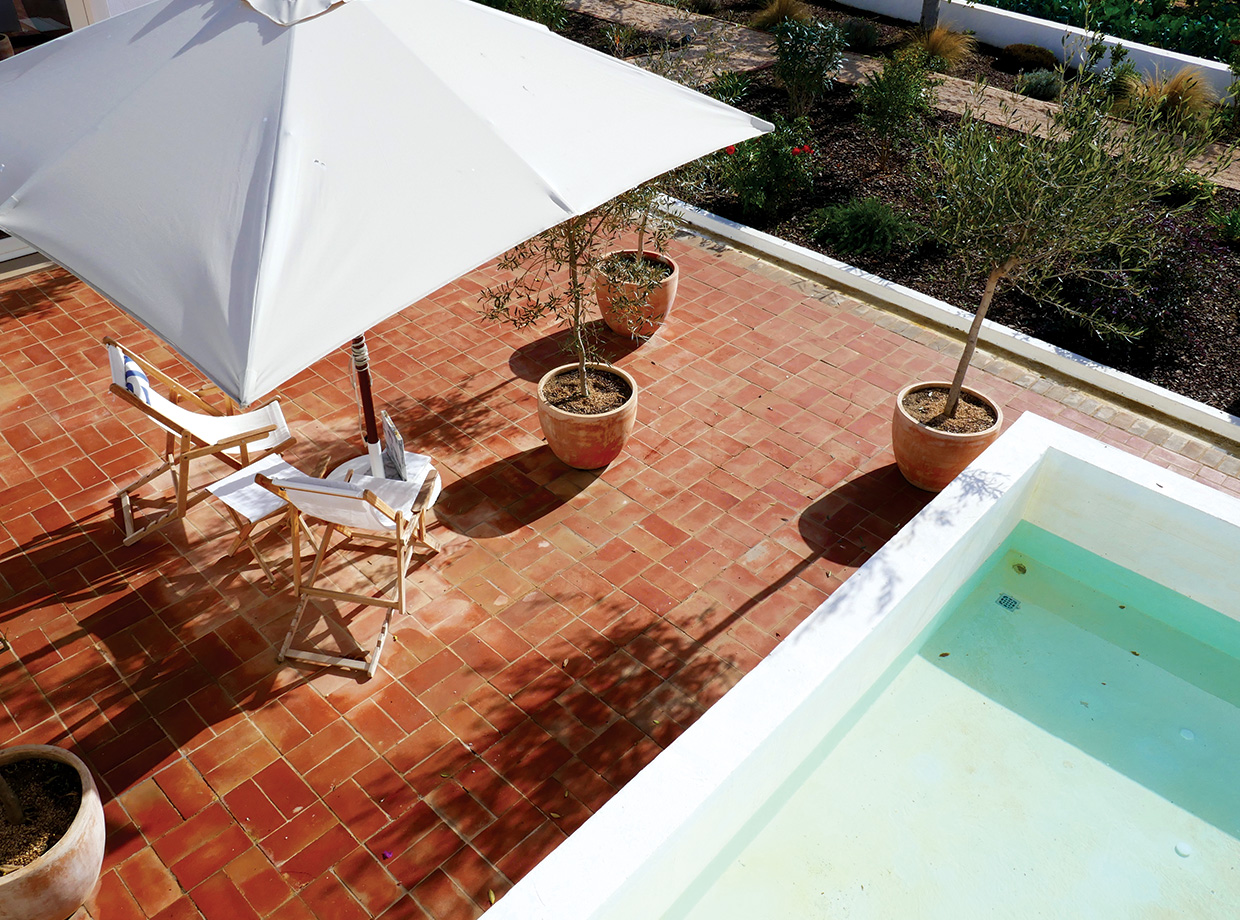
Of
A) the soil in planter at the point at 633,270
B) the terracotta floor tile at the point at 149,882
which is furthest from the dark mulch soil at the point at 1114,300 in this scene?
the terracotta floor tile at the point at 149,882

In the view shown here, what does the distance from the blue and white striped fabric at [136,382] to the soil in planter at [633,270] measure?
9.22 feet

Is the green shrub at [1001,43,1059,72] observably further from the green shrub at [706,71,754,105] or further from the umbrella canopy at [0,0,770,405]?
the umbrella canopy at [0,0,770,405]

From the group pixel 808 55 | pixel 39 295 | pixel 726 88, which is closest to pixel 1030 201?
pixel 726 88

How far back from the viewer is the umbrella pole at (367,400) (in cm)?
474

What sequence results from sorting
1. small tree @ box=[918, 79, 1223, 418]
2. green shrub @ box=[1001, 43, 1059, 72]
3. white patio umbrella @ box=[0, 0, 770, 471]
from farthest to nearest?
green shrub @ box=[1001, 43, 1059, 72], small tree @ box=[918, 79, 1223, 418], white patio umbrella @ box=[0, 0, 770, 471]

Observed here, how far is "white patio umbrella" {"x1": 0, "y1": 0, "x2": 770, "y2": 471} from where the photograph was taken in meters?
3.19

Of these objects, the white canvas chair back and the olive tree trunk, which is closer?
the white canvas chair back

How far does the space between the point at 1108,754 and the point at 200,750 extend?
4.73m

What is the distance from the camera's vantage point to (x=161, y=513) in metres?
5.59

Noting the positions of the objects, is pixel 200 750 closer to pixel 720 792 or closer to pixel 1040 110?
pixel 720 792

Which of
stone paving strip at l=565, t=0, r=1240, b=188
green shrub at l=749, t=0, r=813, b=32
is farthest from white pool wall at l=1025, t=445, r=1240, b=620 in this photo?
green shrub at l=749, t=0, r=813, b=32

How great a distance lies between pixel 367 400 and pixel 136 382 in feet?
4.28

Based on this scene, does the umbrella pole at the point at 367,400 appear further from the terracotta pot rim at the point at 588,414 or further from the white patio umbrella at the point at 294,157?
the white patio umbrella at the point at 294,157

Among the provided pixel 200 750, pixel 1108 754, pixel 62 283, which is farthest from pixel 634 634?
pixel 62 283
